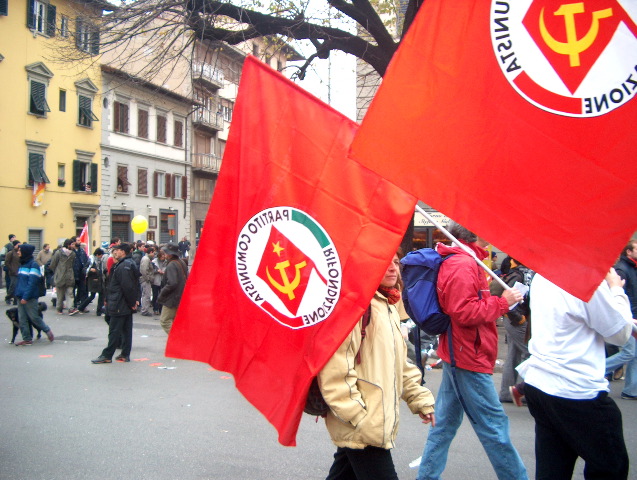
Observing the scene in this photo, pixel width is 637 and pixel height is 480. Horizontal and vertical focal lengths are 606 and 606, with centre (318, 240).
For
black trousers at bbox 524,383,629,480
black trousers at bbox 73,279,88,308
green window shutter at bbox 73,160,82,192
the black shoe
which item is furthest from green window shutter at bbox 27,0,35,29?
black trousers at bbox 524,383,629,480

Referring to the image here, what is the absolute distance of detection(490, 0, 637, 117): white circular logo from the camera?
201cm

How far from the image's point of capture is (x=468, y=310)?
364cm

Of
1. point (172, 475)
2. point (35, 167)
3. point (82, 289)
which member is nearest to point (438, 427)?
point (172, 475)

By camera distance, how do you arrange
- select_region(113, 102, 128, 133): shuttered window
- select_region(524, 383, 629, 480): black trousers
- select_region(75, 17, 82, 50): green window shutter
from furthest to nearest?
select_region(113, 102, 128, 133): shuttered window → select_region(75, 17, 82, 50): green window shutter → select_region(524, 383, 629, 480): black trousers

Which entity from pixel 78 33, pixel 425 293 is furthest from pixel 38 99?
pixel 425 293

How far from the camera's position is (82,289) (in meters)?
14.8

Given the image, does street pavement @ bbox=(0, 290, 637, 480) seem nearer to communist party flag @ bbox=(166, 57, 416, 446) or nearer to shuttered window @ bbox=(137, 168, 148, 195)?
communist party flag @ bbox=(166, 57, 416, 446)

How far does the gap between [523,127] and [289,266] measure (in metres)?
1.12

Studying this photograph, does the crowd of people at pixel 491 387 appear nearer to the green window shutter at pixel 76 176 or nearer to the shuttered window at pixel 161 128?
the green window shutter at pixel 76 176

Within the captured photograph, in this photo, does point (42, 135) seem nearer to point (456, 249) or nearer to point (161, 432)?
point (161, 432)

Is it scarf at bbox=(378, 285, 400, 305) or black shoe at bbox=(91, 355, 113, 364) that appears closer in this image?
scarf at bbox=(378, 285, 400, 305)

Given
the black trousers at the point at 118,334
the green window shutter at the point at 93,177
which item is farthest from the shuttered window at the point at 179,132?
the black trousers at the point at 118,334

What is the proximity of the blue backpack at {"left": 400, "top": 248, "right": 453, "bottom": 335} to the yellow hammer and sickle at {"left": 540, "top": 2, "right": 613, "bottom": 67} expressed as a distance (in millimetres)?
1921

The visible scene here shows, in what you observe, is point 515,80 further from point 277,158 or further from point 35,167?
point 35,167
